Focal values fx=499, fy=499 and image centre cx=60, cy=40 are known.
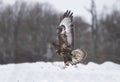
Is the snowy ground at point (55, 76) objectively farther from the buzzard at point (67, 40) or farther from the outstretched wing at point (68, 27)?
the outstretched wing at point (68, 27)

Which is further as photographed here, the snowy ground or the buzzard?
the buzzard

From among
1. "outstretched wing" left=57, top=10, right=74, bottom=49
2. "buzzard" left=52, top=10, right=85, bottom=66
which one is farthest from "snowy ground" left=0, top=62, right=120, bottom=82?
"outstretched wing" left=57, top=10, right=74, bottom=49

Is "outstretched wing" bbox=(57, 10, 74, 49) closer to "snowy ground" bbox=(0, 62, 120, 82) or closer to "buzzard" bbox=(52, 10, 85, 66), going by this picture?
"buzzard" bbox=(52, 10, 85, 66)

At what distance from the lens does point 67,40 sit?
12.6 meters

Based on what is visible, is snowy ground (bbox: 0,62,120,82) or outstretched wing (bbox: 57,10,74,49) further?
outstretched wing (bbox: 57,10,74,49)

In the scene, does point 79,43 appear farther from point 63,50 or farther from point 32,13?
point 63,50

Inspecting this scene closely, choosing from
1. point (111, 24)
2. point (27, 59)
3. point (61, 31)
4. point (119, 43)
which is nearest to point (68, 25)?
point (61, 31)

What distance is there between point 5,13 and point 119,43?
21.0 m

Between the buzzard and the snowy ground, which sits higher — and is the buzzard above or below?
above

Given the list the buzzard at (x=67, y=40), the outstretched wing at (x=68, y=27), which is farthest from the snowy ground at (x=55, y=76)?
the outstretched wing at (x=68, y=27)

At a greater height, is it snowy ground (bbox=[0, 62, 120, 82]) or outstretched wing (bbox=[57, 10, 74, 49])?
outstretched wing (bbox=[57, 10, 74, 49])

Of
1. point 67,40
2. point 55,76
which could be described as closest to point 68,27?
point 67,40

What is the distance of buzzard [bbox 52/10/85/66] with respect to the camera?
12.6 meters

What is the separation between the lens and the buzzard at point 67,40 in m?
12.6
